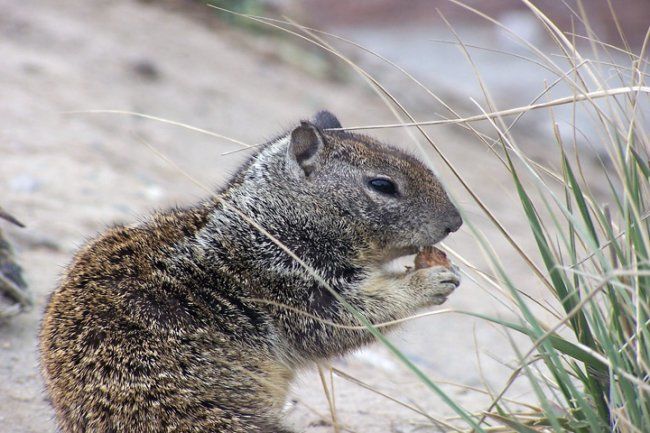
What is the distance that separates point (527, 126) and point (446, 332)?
7.44 m

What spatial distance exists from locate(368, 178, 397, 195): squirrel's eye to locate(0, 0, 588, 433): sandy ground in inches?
14.8

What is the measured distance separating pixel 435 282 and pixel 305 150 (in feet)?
2.78

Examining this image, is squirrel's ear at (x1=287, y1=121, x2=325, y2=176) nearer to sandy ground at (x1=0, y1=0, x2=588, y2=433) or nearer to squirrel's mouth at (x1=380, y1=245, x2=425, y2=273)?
squirrel's mouth at (x1=380, y1=245, x2=425, y2=273)

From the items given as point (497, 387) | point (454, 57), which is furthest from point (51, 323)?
point (454, 57)

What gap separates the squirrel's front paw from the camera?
3674mm

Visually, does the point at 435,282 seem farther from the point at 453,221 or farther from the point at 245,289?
the point at 245,289

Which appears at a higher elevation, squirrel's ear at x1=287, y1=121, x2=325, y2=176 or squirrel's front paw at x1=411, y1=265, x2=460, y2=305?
squirrel's ear at x1=287, y1=121, x2=325, y2=176

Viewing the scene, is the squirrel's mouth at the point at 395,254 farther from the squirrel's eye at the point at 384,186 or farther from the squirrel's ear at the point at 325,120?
the squirrel's ear at the point at 325,120

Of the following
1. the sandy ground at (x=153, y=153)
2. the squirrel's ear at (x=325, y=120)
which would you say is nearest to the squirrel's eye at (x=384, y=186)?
the sandy ground at (x=153, y=153)

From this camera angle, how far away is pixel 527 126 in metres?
13.2

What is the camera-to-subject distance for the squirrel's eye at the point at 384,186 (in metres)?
3.74

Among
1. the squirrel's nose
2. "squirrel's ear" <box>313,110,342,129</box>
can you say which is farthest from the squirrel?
"squirrel's ear" <box>313,110,342,129</box>

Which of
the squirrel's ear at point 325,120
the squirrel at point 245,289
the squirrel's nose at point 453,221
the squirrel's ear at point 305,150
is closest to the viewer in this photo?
the squirrel at point 245,289

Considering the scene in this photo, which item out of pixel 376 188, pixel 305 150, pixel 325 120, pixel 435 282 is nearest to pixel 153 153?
A: pixel 325 120
